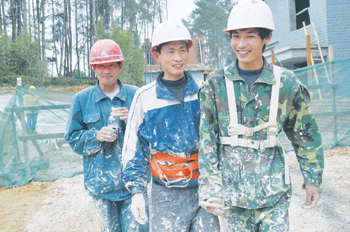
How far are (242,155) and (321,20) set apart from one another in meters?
13.1

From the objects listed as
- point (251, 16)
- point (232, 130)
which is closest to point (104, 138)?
point (232, 130)

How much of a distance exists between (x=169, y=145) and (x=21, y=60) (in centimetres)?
2861

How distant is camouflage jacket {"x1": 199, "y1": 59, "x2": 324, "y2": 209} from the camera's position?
199 centimetres

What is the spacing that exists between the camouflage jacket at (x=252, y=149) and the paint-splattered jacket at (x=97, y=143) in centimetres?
116

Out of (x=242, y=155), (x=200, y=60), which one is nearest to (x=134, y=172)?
(x=242, y=155)

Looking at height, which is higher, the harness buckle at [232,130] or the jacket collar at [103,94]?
the jacket collar at [103,94]

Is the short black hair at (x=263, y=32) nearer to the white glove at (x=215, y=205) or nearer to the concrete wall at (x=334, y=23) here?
the white glove at (x=215, y=205)

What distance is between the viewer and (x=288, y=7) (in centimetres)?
1491

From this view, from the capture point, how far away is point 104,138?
108 inches

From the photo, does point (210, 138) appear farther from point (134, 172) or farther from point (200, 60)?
point (200, 60)

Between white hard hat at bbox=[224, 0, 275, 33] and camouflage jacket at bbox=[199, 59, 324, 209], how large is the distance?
285mm

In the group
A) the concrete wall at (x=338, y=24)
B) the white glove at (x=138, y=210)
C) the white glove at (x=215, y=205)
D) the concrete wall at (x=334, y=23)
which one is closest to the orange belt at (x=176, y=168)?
the white glove at (x=138, y=210)

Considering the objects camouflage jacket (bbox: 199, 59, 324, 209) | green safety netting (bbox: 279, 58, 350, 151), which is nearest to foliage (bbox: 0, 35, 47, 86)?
green safety netting (bbox: 279, 58, 350, 151)

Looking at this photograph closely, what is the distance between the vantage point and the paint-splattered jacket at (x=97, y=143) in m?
2.84
